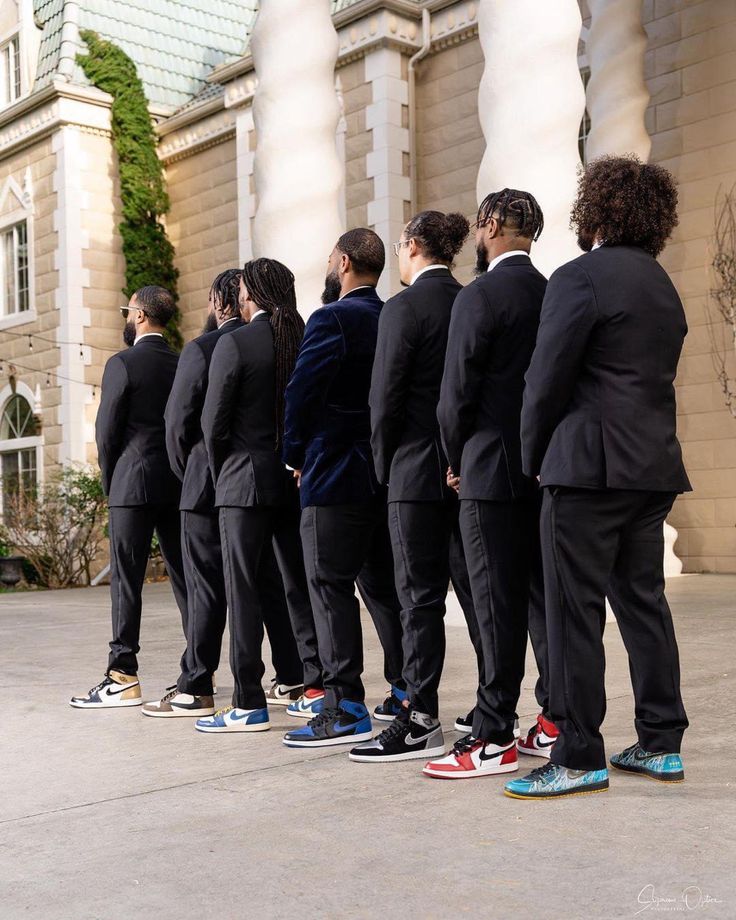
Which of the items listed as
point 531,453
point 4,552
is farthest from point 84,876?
point 4,552

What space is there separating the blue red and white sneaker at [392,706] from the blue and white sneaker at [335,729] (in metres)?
0.38

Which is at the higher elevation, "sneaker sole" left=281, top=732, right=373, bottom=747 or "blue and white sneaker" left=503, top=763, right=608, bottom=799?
"blue and white sneaker" left=503, top=763, right=608, bottom=799

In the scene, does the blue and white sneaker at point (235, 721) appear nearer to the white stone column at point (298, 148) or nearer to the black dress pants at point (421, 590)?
the black dress pants at point (421, 590)

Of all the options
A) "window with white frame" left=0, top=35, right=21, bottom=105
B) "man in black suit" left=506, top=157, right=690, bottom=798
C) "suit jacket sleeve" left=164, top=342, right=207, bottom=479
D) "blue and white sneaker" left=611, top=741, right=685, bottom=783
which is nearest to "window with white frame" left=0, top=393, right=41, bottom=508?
"window with white frame" left=0, top=35, right=21, bottom=105

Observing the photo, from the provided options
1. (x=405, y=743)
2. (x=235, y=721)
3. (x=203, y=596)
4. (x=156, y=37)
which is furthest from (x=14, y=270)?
(x=405, y=743)

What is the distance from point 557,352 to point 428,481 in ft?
3.04

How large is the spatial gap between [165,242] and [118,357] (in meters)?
13.3

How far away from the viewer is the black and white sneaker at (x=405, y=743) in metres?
4.11

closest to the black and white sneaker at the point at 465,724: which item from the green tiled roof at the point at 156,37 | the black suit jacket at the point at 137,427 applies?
the black suit jacket at the point at 137,427

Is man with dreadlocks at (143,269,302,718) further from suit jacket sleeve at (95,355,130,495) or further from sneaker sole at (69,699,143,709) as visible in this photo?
suit jacket sleeve at (95,355,130,495)

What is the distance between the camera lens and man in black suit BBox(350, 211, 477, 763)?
4.13 meters

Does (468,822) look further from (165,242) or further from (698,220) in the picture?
(165,242)

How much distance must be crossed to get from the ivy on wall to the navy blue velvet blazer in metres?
13.8

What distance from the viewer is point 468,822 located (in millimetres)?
3264
